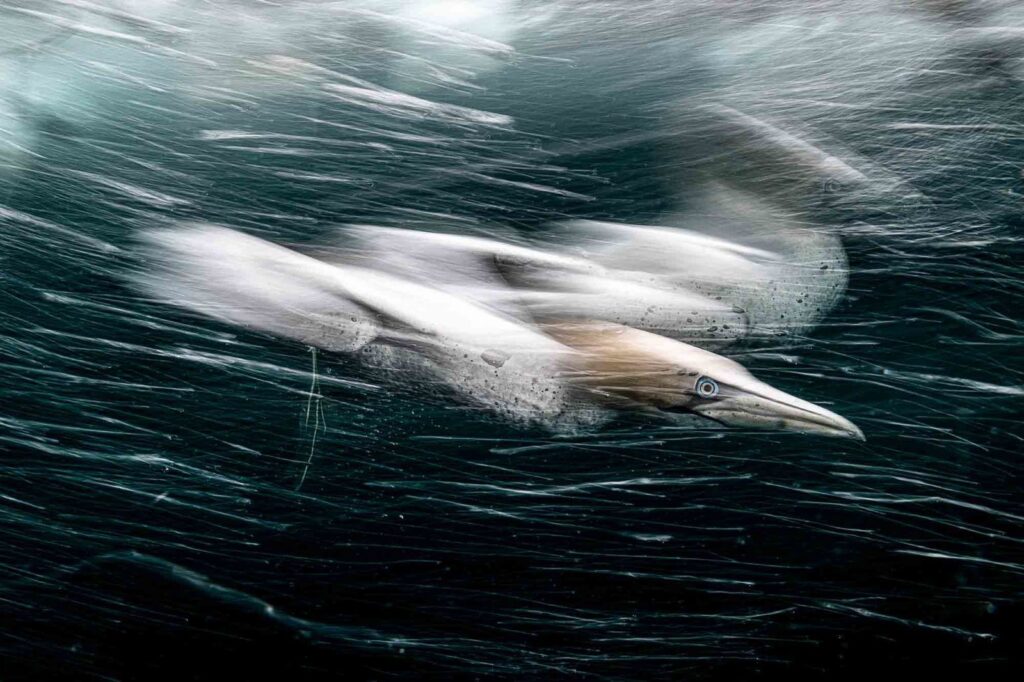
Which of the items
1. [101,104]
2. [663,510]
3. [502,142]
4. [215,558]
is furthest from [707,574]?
[101,104]

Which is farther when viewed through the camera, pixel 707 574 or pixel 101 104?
pixel 101 104

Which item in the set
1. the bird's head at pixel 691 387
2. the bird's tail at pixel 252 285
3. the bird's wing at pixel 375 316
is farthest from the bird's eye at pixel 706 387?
the bird's tail at pixel 252 285

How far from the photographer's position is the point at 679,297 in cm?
112

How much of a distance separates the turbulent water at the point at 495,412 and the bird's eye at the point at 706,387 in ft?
0.15

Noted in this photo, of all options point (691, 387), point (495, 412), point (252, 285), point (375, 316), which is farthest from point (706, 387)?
point (252, 285)

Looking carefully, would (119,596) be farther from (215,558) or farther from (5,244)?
(5,244)

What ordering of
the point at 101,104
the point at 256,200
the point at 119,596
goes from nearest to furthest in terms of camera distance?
1. the point at 119,596
2. the point at 256,200
3. the point at 101,104

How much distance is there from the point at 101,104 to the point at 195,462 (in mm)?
626

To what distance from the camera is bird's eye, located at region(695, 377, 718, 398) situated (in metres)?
1.03

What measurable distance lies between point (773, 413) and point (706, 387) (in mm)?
76

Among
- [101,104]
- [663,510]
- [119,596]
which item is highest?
[101,104]

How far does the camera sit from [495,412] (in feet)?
3.40

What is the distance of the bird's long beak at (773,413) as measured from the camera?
40.1 inches

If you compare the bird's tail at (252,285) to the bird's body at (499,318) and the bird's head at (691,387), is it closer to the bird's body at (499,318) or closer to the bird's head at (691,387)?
the bird's body at (499,318)
